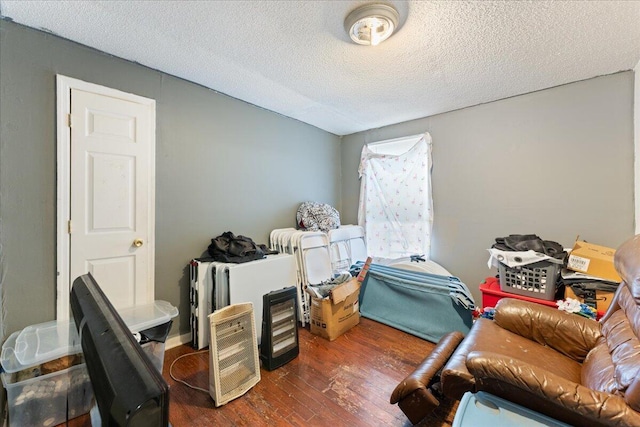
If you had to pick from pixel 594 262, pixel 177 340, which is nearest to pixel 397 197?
pixel 594 262

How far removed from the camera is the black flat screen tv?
42 centimetres

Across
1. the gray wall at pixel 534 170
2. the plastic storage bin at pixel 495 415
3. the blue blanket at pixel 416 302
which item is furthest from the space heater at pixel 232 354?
the gray wall at pixel 534 170

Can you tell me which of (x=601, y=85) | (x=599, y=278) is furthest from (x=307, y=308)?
(x=601, y=85)

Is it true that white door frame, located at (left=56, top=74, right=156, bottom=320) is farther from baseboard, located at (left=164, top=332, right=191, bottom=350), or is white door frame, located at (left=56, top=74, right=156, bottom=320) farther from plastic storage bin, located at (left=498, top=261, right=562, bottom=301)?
plastic storage bin, located at (left=498, top=261, right=562, bottom=301)

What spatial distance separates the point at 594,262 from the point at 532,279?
15.2 inches

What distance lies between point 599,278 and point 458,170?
5.06ft

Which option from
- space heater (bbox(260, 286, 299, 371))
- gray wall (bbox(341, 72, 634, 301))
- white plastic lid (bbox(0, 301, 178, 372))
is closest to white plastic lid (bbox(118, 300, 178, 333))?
white plastic lid (bbox(0, 301, 178, 372))

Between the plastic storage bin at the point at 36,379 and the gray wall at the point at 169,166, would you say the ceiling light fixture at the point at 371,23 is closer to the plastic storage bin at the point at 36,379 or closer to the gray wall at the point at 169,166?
the gray wall at the point at 169,166

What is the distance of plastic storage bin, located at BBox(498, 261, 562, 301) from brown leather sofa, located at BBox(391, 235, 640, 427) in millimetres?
384

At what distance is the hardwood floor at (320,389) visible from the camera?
1.54 metres

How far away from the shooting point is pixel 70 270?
1.81m

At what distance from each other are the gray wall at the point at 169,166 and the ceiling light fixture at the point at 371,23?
1557 millimetres

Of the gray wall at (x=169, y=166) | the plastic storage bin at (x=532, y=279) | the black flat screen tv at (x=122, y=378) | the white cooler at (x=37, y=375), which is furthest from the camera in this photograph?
the plastic storage bin at (x=532, y=279)

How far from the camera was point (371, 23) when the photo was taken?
156 centimetres
